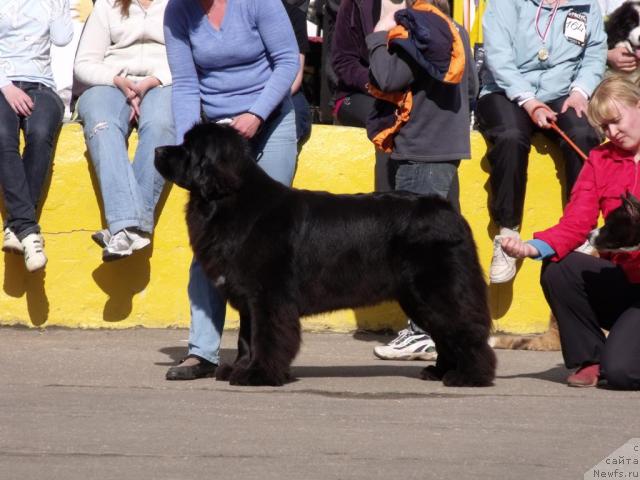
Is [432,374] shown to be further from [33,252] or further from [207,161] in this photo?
[33,252]

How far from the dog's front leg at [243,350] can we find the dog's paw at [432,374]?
94cm

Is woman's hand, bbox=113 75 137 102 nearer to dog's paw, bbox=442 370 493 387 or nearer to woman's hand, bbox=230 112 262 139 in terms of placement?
woman's hand, bbox=230 112 262 139

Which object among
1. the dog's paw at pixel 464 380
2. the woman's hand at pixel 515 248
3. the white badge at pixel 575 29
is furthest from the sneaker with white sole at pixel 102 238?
the white badge at pixel 575 29

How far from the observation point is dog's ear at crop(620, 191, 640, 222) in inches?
233

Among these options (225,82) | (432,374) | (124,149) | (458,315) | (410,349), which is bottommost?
(410,349)

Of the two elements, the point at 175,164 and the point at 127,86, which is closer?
the point at 175,164

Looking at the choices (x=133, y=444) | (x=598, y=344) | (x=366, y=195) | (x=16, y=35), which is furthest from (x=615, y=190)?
(x=16, y=35)

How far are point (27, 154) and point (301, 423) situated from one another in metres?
3.32

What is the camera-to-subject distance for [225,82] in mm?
6684

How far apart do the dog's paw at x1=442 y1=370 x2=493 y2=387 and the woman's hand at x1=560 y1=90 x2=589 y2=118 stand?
2.28 metres

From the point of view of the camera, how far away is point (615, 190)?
636 centimetres

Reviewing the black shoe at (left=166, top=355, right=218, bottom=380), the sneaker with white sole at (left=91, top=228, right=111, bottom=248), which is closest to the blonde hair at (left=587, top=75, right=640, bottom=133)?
the black shoe at (left=166, top=355, right=218, bottom=380)

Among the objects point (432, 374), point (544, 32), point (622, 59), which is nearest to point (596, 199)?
point (432, 374)

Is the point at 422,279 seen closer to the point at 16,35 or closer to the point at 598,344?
the point at 598,344
